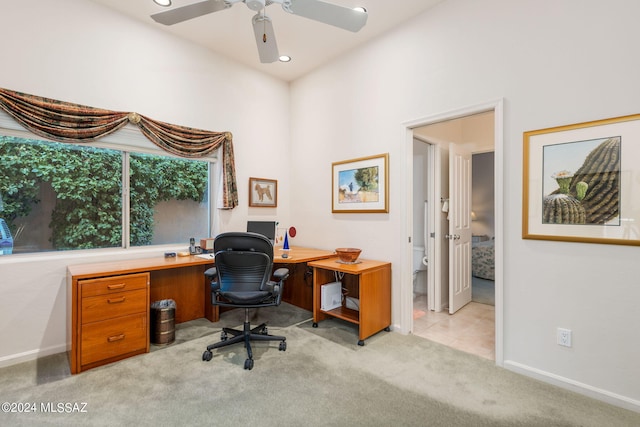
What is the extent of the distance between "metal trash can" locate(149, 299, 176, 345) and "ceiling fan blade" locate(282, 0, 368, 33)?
2.61 m

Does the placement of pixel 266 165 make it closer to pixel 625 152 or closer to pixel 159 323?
pixel 159 323

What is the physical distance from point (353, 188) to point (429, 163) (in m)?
1.03

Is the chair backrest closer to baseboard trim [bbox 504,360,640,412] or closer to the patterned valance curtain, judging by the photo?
the patterned valance curtain

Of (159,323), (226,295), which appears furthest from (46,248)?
(226,295)

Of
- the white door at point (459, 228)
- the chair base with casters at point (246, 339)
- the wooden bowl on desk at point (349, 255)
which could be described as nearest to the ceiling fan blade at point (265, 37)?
the wooden bowl on desk at point (349, 255)

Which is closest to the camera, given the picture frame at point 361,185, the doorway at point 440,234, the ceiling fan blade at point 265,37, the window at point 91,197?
the ceiling fan blade at point 265,37

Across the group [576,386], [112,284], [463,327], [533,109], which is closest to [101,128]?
[112,284]

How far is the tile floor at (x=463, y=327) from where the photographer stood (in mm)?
2781

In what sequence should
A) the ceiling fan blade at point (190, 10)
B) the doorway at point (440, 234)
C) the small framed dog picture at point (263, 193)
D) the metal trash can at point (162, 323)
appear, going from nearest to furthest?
the ceiling fan blade at point (190, 10) < the metal trash can at point (162, 323) < the doorway at point (440, 234) < the small framed dog picture at point (263, 193)

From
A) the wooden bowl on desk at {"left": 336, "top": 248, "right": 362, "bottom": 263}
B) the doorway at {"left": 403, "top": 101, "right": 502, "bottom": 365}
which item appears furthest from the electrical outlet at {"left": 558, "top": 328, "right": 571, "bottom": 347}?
the wooden bowl on desk at {"left": 336, "top": 248, "right": 362, "bottom": 263}

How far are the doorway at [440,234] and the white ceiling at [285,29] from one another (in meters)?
1.07

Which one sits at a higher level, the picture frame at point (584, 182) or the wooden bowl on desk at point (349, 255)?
the picture frame at point (584, 182)

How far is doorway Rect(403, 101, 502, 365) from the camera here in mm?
2939

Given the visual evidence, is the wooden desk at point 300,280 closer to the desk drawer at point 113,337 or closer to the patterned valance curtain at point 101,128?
the patterned valance curtain at point 101,128
